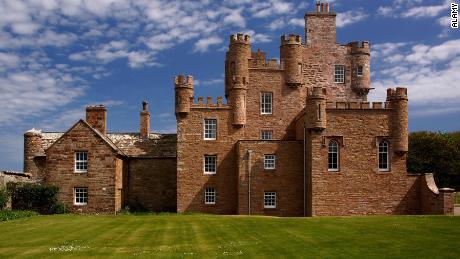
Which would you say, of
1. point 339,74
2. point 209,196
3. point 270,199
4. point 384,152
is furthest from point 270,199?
point 339,74

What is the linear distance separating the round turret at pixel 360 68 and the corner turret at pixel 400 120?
9035mm

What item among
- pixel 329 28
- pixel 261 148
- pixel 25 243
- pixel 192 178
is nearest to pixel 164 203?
pixel 192 178

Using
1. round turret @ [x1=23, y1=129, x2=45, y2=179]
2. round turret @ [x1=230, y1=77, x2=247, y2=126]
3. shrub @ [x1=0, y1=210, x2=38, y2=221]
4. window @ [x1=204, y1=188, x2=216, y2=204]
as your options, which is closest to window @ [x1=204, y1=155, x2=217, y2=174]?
window @ [x1=204, y1=188, x2=216, y2=204]

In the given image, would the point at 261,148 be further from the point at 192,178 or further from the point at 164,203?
the point at 164,203

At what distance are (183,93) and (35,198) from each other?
1425 cm

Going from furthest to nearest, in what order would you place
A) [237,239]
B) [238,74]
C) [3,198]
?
[238,74] → [3,198] → [237,239]

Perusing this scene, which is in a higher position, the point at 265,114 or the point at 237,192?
the point at 265,114

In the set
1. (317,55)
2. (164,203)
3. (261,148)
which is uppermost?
(317,55)

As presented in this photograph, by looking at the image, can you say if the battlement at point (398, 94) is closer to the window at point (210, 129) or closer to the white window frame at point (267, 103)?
the white window frame at point (267, 103)

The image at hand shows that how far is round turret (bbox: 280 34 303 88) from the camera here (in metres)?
46.2

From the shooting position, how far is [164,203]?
47.2 metres

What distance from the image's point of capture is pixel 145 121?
50781mm

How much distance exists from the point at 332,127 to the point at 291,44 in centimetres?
970

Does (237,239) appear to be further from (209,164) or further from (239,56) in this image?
(239,56)
